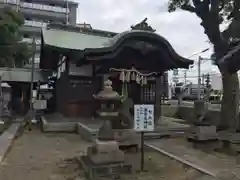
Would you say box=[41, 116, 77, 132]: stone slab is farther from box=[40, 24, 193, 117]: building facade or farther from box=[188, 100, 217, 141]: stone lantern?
box=[188, 100, 217, 141]: stone lantern

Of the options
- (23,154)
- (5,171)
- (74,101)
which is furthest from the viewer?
(74,101)

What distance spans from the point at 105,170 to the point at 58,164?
5.67 feet

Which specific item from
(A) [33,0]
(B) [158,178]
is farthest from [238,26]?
(A) [33,0]

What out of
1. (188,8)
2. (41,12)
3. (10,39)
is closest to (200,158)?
(188,8)

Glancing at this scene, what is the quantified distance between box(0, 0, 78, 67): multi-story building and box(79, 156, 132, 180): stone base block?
134 ft

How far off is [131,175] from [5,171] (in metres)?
3.02

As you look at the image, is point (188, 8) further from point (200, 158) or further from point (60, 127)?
point (60, 127)

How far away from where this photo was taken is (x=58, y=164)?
7.85m

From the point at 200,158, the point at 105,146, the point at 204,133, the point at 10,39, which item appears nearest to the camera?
the point at 105,146

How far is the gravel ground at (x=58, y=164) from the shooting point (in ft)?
22.1

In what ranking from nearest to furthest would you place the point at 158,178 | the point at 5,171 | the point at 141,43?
the point at 158,178
the point at 5,171
the point at 141,43

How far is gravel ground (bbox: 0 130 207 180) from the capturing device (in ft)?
22.1

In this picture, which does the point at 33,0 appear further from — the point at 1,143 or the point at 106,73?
the point at 1,143

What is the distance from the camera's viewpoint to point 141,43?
13.9 meters
